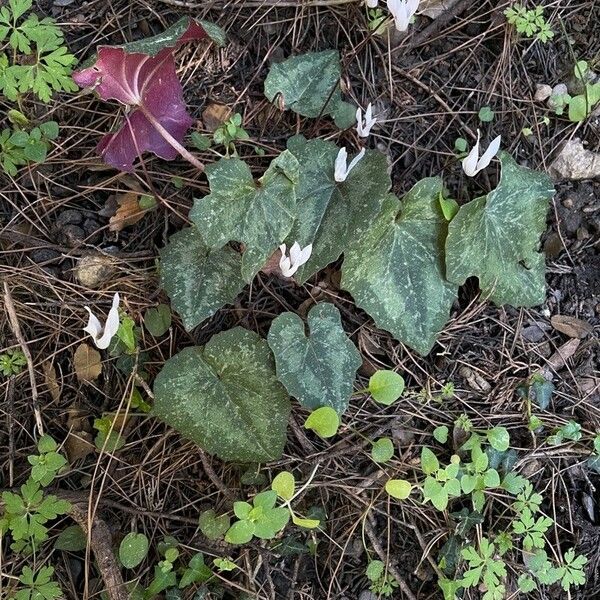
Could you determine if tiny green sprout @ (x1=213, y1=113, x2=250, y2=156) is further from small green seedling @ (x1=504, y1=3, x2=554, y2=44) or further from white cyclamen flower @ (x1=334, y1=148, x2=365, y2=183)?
small green seedling @ (x1=504, y1=3, x2=554, y2=44)

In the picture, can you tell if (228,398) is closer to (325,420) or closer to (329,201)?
(325,420)

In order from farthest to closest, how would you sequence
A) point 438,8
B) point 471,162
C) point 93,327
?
point 438,8 < point 471,162 < point 93,327

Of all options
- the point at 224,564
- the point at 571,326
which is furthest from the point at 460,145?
the point at 224,564

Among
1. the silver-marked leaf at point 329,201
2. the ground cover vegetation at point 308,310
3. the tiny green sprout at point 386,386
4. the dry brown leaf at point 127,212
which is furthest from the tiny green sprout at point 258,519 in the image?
the dry brown leaf at point 127,212

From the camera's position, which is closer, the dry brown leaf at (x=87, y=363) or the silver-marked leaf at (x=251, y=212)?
the silver-marked leaf at (x=251, y=212)

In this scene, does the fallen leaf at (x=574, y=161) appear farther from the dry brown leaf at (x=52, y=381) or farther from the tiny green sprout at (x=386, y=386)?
the dry brown leaf at (x=52, y=381)

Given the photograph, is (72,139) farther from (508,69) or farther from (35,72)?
(508,69)

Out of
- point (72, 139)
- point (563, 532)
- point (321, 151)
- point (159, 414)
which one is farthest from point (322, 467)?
point (72, 139)
